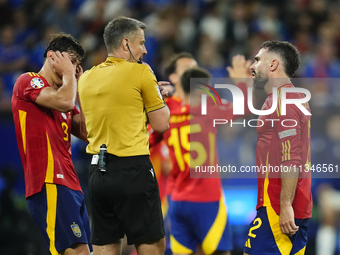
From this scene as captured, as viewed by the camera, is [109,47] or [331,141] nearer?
[109,47]

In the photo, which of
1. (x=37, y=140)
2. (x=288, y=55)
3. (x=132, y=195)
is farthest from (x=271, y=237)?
(x=37, y=140)

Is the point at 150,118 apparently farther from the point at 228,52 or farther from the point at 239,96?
the point at 228,52

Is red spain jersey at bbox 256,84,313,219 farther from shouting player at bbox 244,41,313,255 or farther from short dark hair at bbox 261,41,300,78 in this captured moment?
short dark hair at bbox 261,41,300,78

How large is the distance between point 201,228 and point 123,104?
2562 millimetres

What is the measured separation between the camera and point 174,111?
6.21 meters

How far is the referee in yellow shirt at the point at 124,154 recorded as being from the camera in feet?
12.6

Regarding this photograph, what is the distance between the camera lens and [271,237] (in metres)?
3.99

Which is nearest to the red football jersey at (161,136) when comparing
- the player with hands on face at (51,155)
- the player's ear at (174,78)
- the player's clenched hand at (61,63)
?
the player's ear at (174,78)

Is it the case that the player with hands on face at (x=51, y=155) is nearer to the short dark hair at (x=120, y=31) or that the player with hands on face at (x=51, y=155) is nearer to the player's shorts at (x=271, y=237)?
the short dark hair at (x=120, y=31)

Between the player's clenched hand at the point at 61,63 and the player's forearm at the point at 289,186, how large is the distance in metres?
2.19

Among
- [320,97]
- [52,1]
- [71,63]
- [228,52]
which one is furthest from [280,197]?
[52,1]

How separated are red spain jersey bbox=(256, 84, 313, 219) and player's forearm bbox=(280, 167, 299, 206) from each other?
0.23 ft

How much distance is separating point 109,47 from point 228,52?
302 inches

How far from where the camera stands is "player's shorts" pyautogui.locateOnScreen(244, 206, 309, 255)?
3980 mm
